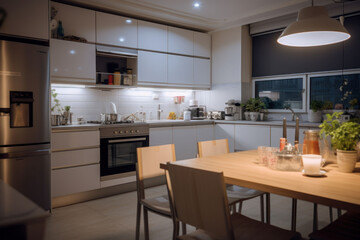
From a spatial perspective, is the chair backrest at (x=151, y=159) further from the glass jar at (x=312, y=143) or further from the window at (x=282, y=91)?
the window at (x=282, y=91)

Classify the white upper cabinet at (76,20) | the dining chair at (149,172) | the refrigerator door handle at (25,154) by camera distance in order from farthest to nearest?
1. the white upper cabinet at (76,20)
2. the refrigerator door handle at (25,154)
3. the dining chair at (149,172)

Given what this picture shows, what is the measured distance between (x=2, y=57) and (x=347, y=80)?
4.21m

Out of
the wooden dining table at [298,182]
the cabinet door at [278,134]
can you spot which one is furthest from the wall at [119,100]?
the wooden dining table at [298,182]

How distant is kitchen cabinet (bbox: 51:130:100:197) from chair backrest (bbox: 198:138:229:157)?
1636mm

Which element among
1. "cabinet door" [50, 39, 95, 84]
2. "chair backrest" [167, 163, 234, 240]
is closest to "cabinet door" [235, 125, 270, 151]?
"cabinet door" [50, 39, 95, 84]

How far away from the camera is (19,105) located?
9.79 ft

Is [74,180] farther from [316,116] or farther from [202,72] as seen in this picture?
[316,116]

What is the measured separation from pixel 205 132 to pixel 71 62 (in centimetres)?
228

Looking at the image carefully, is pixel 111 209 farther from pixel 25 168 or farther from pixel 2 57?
pixel 2 57

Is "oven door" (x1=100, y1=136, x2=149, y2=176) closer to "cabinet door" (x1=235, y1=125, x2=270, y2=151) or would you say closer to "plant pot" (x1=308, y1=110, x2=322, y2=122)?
"cabinet door" (x1=235, y1=125, x2=270, y2=151)

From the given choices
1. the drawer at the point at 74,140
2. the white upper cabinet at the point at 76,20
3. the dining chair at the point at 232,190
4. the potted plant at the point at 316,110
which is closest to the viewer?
the dining chair at the point at 232,190

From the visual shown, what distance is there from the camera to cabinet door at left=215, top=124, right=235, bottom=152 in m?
4.75

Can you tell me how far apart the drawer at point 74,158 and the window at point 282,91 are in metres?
2.96

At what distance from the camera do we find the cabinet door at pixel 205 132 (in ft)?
15.8
